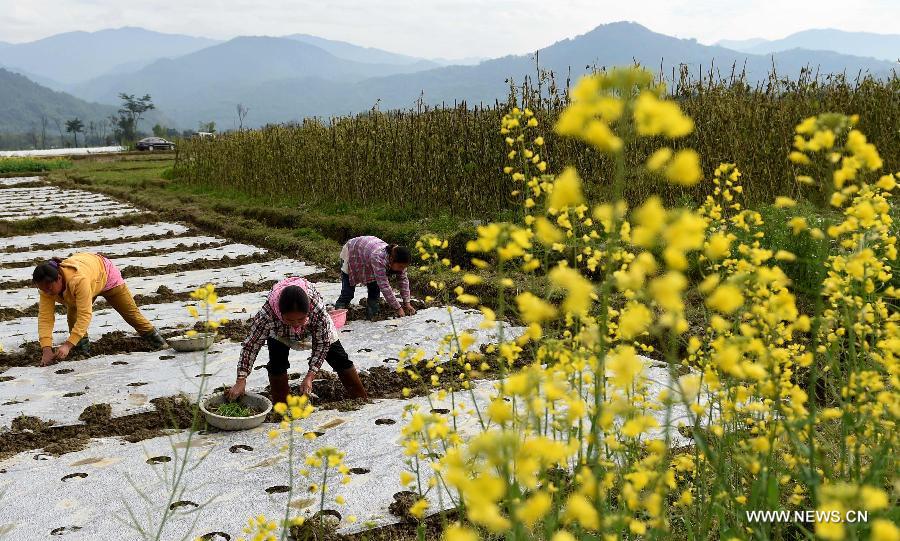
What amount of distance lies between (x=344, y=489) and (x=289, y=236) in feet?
22.5

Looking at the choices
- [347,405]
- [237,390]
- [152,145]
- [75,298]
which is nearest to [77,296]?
[75,298]

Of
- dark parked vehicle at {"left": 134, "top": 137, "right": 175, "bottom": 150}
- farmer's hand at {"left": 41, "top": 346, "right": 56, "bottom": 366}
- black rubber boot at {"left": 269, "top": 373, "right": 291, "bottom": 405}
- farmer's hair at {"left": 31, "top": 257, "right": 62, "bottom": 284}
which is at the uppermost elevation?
dark parked vehicle at {"left": 134, "top": 137, "right": 175, "bottom": 150}

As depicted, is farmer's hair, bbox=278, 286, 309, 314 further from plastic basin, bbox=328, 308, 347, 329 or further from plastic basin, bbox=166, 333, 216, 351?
plastic basin, bbox=166, 333, 216, 351

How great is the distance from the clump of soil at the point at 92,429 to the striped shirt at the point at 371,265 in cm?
200

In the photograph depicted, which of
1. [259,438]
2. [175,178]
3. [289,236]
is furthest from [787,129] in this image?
[175,178]

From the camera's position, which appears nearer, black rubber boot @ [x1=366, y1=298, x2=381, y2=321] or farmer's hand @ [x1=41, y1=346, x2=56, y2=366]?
farmer's hand @ [x1=41, y1=346, x2=56, y2=366]

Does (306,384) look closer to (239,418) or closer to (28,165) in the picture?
(239,418)

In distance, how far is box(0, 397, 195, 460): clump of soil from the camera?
11.1 ft

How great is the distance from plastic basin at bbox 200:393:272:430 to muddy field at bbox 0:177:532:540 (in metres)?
0.05

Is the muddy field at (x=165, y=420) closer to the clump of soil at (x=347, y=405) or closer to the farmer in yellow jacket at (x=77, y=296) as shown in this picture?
the clump of soil at (x=347, y=405)

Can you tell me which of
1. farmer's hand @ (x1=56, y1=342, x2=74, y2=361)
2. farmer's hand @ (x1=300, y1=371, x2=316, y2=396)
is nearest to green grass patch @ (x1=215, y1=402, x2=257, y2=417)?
farmer's hand @ (x1=300, y1=371, x2=316, y2=396)

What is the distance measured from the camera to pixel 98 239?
32.2 feet

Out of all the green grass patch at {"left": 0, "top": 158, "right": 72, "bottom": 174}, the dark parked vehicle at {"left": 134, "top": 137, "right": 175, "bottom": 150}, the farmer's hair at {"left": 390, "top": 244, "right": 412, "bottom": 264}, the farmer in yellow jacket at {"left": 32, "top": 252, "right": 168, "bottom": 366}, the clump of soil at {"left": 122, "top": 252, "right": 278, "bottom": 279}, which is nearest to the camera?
the farmer in yellow jacket at {"left": 32, "top": 252, "right": 168, "bottom": 366}

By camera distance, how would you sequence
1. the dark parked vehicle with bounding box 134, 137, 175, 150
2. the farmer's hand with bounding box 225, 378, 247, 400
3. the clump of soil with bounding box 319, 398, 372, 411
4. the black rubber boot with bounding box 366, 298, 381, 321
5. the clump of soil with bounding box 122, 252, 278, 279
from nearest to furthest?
the farmer's hand with bounding box 225, 378, 247, 400
the clump of soil with bounding box 319, 398, 372, 411
the black rubber boot with bounding box 366, 298, 381, 321
the clump of soil with bounding box 122, 252, 278, 279
the dark parked vehicle with bounding box 134, 137, 175, 150
